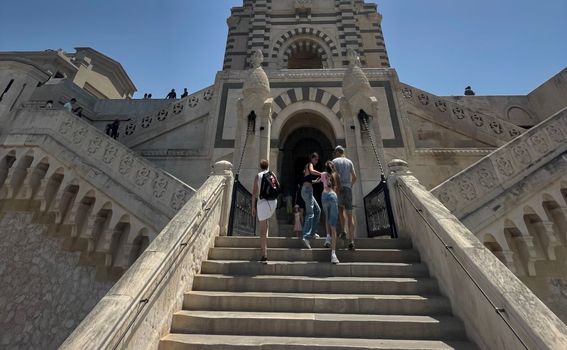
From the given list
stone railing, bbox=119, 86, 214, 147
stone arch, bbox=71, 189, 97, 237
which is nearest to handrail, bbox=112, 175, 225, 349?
stone arch, bbox=71, 189, 97, 237

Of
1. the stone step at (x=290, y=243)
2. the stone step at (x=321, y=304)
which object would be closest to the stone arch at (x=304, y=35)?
the stone step at (x=290, y=243)

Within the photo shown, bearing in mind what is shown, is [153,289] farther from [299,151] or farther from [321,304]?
[299,151]

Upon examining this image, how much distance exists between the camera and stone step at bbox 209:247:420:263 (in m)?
4.96

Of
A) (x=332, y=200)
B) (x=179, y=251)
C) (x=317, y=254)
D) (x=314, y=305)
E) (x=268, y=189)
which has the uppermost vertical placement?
(x=268, y=189)

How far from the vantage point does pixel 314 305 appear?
151 inches

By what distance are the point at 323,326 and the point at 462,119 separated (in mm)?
11480

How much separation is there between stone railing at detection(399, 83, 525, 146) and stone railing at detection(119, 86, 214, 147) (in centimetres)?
871

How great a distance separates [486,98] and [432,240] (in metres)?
14.1

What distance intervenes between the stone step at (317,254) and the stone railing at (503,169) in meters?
2.29

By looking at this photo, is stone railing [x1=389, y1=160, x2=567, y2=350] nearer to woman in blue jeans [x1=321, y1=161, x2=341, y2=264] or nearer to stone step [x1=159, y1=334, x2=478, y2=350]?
stone step [x1=159, y1=334, x2=478, y2=350]

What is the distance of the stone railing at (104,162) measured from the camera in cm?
658

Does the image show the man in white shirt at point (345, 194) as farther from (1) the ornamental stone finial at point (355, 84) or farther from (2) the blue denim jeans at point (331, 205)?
(1) the ornamental stone finial at point (355, 84)

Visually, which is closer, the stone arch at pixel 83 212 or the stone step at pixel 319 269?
the stone step at pixel 319 269

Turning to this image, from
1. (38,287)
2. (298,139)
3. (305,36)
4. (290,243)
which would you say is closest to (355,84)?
(298,139)
